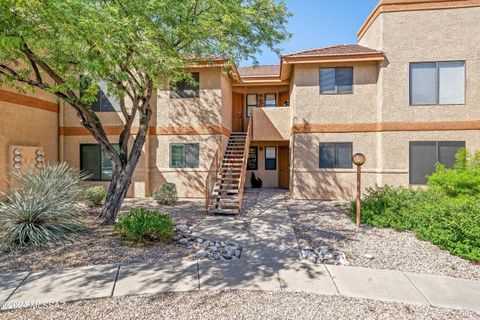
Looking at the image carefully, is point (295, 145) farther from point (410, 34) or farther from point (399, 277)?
point (399, 277)

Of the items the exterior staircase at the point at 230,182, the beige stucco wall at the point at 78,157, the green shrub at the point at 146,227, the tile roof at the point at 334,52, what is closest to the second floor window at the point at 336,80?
the tile roof at the point at 334,52

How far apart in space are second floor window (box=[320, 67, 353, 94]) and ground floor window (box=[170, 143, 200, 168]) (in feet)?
22.2

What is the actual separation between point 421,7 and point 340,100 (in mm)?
5170

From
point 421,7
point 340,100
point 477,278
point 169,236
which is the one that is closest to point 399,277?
point 477,278

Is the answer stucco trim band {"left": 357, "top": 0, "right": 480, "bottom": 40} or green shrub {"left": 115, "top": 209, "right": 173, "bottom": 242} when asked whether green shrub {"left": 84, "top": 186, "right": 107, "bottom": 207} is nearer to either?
green shrub {"left": 115, "top": 209, "right": 173, "bottom": 242}

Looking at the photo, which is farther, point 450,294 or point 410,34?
point 410,34

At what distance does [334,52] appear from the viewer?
12969 millimetres

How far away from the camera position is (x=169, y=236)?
6809 millimetres

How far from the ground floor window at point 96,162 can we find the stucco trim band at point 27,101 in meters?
2.27

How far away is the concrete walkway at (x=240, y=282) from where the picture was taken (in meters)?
4.30

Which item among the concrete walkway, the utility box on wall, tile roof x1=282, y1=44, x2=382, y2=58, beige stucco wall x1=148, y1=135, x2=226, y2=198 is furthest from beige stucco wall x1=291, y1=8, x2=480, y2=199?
the utility box on wall

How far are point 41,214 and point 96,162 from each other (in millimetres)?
7415

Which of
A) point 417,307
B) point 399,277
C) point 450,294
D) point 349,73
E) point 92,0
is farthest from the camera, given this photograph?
point 349,73

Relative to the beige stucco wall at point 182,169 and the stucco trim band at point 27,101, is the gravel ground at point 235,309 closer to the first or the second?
the beige stucco wall at point 182,169
